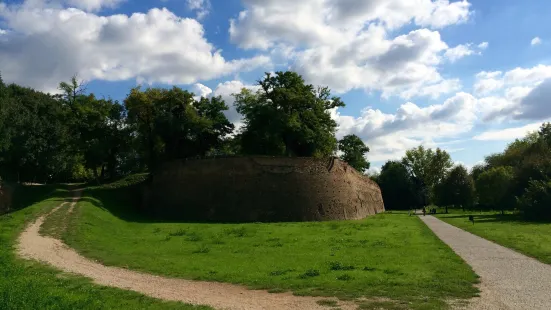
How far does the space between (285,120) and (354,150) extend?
43.0 metres

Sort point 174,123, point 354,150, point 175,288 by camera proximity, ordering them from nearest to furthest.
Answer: point 175,288 → point 174,123 → point 354,150

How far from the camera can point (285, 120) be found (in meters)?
41.3

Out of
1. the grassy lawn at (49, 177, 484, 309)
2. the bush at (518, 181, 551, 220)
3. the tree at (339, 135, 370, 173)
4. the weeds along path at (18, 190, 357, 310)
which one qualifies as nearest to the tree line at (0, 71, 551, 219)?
the bush at (518, 181, 551, 220)

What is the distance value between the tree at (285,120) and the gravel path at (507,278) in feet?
81.6

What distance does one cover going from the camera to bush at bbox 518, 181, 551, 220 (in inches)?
1566

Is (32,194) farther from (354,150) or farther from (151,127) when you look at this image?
(354,150)

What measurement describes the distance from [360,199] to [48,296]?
41.0 meters

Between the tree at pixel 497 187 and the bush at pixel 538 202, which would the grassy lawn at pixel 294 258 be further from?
the tree at pixel 497 187

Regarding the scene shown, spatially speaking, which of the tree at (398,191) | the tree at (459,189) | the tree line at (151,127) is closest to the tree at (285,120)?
the tree line at (151,127)

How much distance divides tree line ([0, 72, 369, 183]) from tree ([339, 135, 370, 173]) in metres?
32.4

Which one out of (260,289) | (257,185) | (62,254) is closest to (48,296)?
(260,289)

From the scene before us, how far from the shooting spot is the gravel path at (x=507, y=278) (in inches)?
364

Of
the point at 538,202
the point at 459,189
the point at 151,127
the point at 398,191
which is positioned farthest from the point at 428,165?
the point at 151,127

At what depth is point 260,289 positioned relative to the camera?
11.3 metres
